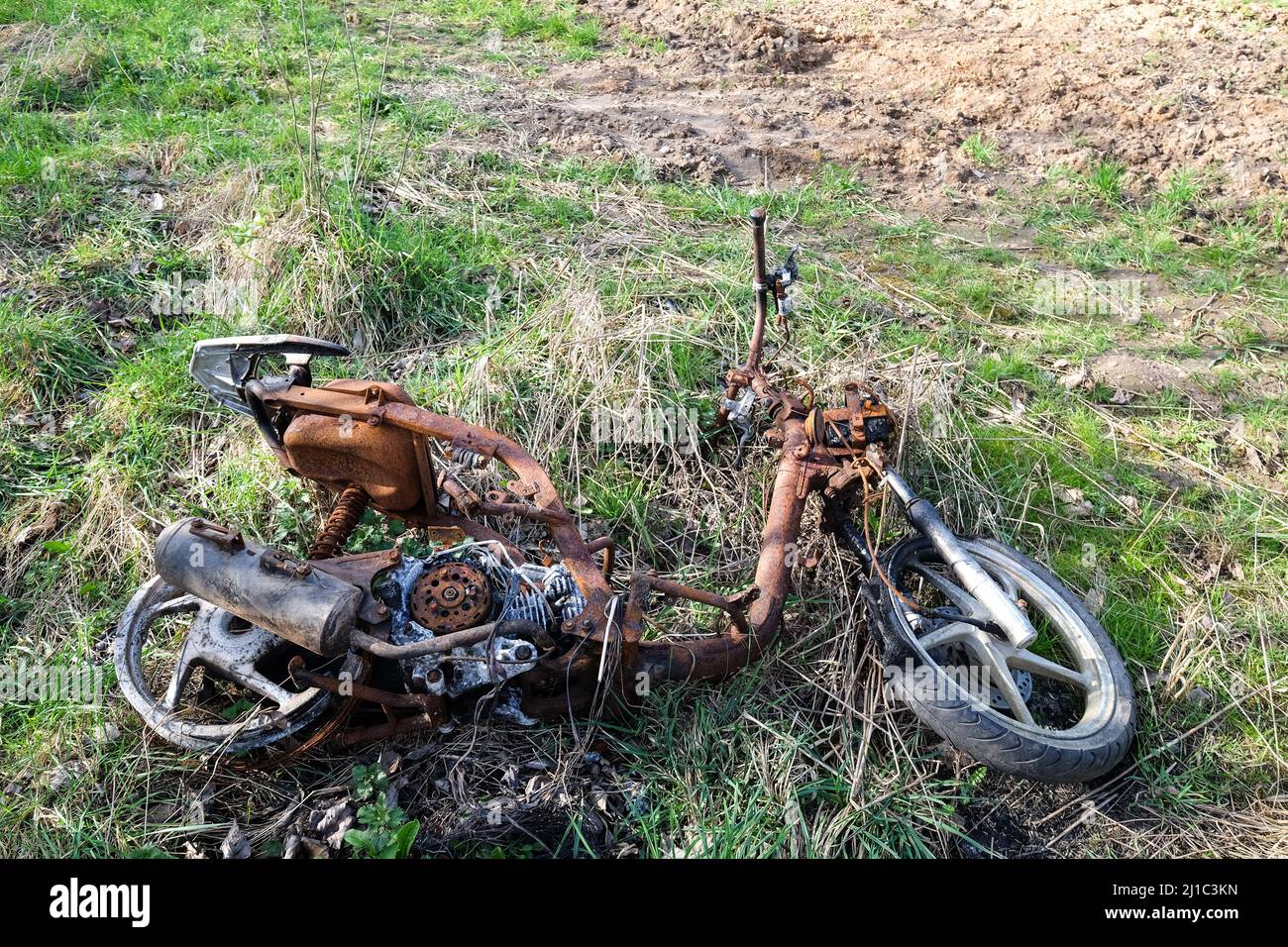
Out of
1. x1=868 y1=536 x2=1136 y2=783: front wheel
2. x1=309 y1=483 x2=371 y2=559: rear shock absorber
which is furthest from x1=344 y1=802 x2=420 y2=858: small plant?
x1=868 y1=536 x2=1136 y2=783: front wheel

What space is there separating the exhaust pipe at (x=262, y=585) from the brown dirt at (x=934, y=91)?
380 centimetres

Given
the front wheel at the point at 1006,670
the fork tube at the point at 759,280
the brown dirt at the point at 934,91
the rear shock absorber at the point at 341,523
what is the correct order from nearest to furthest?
the front wheel at the point at 1006,670 < the rear shock absorber at the point at 341,523 < the fork tube at the point at 759,280 < the brown dirt at the point at 934,91

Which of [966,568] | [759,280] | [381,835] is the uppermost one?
[759,280]

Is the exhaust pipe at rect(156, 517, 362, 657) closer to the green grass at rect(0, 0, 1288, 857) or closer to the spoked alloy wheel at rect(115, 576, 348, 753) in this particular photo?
the spoked alloy wheel at rect(115, 576, 348, 753)

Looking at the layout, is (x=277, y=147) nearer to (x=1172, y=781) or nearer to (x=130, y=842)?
(x=130, y=842)

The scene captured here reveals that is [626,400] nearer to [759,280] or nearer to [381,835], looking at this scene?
[759,280]

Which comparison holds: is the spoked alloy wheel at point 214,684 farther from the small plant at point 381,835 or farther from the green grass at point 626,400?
the small plant at point 381,835

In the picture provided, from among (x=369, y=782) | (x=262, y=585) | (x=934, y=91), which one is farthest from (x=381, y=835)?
(x=934, y=91)

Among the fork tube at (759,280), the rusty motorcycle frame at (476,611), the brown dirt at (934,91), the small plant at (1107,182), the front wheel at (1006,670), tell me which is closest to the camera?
the rusty motorcycle frame at (476,611)

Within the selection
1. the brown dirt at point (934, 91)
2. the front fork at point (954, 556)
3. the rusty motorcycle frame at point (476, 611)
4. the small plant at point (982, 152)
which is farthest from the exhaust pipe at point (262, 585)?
the small plant at point (982, 152)

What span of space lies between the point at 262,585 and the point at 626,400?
1.73 meters

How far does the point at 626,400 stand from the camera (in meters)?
3.55

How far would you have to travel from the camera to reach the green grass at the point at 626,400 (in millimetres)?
2570

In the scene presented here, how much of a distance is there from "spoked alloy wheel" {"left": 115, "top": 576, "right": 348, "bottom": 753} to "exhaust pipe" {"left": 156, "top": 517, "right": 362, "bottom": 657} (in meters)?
0.16
